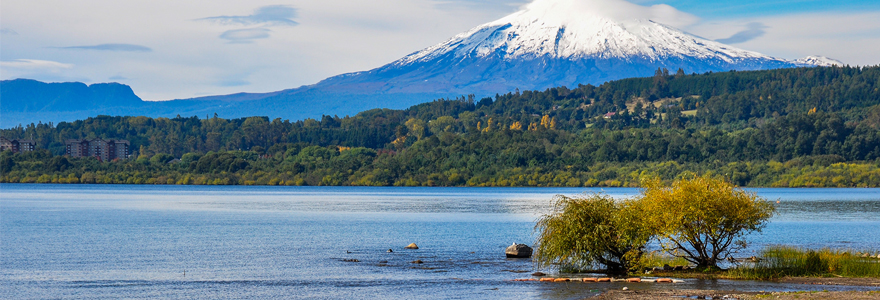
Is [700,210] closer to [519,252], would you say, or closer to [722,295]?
[722,295]

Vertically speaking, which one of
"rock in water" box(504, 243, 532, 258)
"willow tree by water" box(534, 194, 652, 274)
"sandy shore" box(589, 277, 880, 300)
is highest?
"willow tree by water" box(534, 194, 652, 274)

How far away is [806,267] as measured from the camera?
36.2m

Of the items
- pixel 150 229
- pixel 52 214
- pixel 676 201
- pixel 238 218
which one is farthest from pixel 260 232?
pixel 676 201

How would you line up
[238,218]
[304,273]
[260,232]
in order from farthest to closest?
[238,218] → [260,232] → [304,273]

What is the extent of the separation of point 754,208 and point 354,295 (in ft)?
52.5

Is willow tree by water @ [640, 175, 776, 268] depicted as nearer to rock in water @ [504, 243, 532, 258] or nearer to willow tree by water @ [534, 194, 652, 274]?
willow tree by water @ [534, 194, 652, 274]

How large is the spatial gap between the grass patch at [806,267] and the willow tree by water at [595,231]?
446cm

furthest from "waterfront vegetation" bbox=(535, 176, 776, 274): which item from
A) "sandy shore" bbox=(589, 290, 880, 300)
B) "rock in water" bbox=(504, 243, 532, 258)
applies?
"rock in water" bbox=(504, 243, 532, 258)

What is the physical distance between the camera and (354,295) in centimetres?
3406

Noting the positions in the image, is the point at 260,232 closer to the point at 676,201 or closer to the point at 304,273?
the point at 304,273

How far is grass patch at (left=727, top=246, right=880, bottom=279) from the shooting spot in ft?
117

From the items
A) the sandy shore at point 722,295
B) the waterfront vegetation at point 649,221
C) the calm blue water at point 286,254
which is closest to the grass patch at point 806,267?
the waterfront vegetation at point 649,221

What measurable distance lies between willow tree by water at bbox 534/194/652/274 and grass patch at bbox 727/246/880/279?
14.6 ft

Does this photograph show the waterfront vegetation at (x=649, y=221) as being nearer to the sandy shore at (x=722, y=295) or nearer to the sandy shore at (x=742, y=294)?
the sandy shore at (x=742, y=294)
